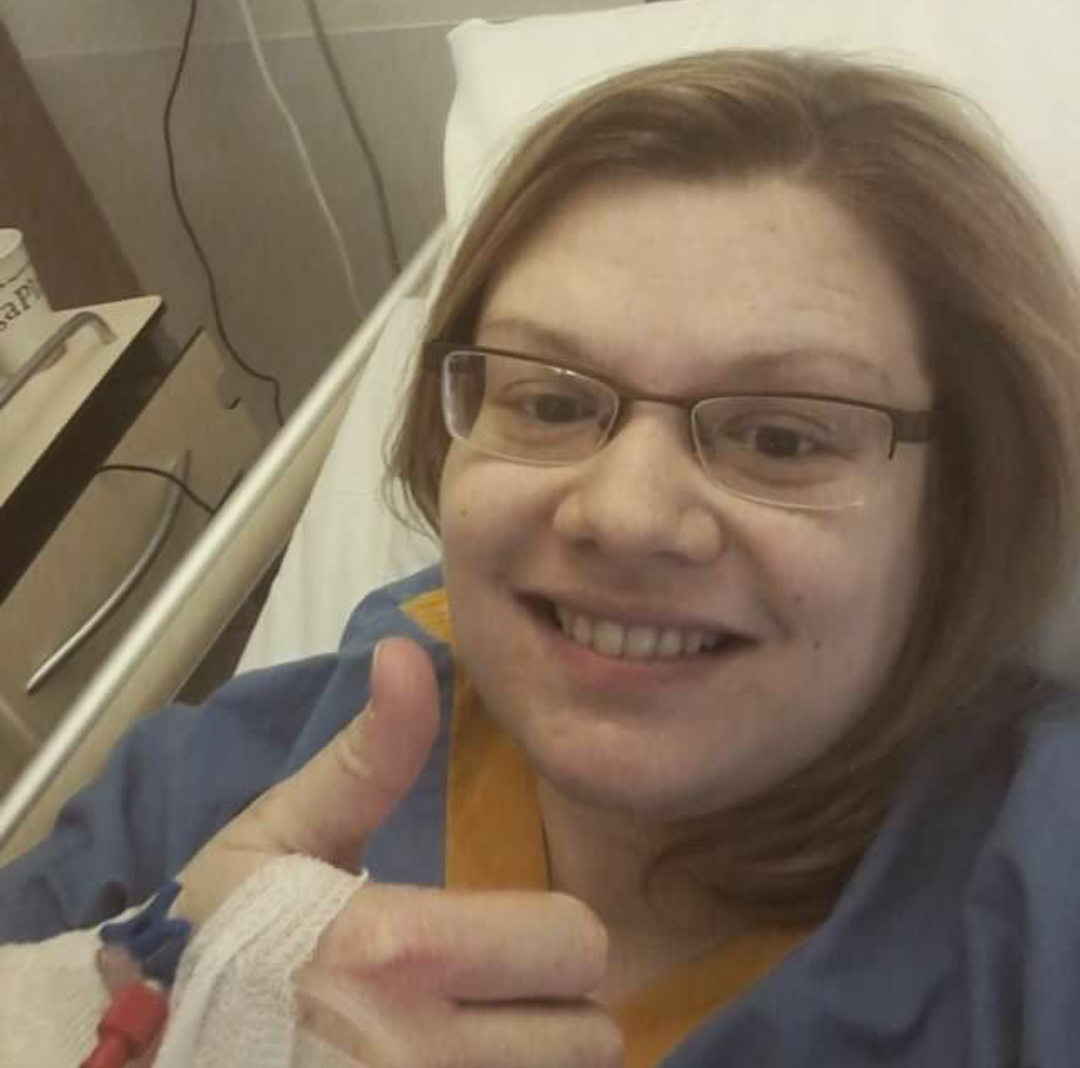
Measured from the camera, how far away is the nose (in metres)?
0.58

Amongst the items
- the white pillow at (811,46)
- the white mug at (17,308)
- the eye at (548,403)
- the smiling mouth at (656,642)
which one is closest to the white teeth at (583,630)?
the smiling mouth at (656,642)

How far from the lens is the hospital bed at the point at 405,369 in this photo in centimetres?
89

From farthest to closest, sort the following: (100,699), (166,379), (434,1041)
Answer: (166,379)
(100,699)
(434,1041)

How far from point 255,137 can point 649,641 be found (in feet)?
4.28

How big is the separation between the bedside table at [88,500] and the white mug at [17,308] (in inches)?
1.2

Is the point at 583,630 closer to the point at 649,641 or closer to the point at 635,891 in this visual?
the point at 649,641

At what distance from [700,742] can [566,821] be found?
193 mm

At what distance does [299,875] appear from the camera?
47cm

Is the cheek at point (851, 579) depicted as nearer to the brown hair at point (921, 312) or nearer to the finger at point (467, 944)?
the brown hair at point (921, 312)

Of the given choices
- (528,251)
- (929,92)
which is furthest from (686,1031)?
(929,92)

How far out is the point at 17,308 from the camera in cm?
130

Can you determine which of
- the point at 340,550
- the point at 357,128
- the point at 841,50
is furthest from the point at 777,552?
the point at 357,128

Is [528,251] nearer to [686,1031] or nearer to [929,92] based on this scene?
[929,92]

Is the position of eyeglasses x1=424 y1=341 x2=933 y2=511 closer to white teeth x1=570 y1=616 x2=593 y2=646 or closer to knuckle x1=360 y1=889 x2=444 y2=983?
A: white teeth x1=570 y1=616 x2=593 y2=646
